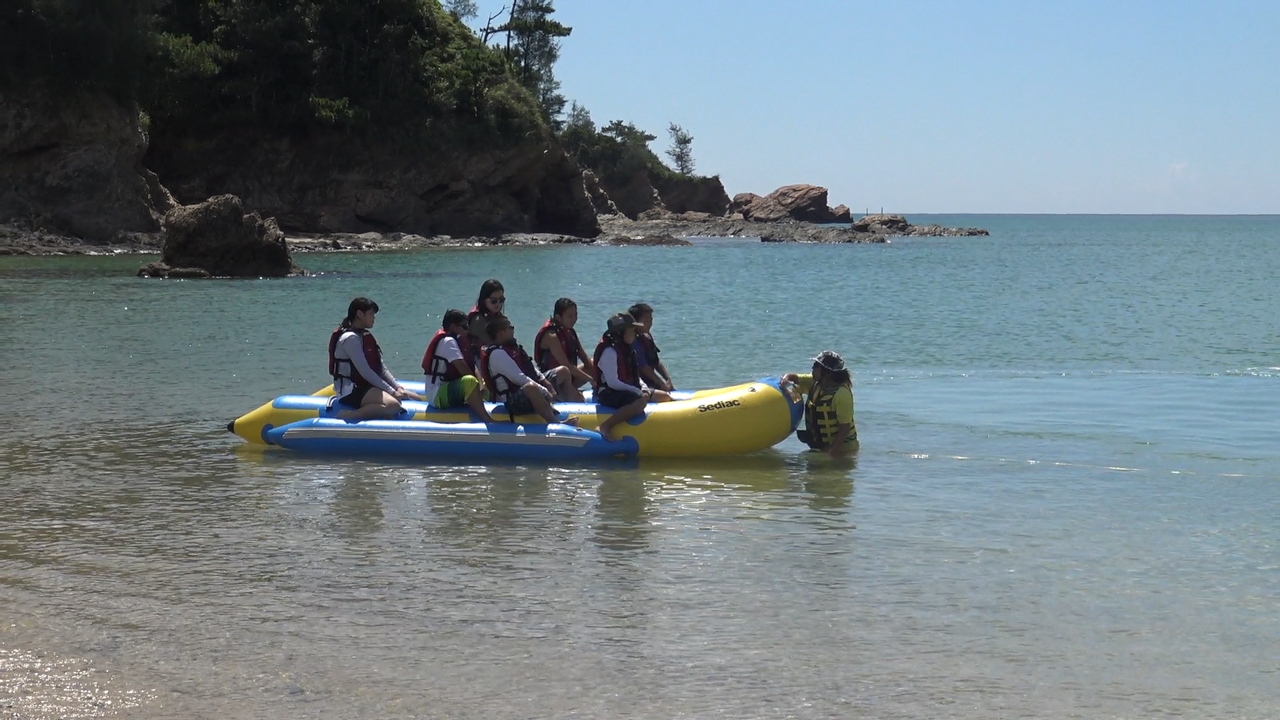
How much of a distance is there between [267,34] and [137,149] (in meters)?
8.62

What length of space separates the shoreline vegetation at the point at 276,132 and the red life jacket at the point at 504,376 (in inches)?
901

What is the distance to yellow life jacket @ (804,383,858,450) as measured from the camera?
9.56m

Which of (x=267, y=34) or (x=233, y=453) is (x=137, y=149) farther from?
(x=233, y=453)

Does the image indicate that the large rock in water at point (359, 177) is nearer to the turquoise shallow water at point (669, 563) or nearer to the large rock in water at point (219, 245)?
the large rock in water at point (219, 245)

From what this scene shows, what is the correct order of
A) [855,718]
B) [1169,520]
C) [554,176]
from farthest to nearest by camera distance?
[554,176], [1169,520], [855,718]

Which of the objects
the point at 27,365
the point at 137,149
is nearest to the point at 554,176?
the point at 137,149

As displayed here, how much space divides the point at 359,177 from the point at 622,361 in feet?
144

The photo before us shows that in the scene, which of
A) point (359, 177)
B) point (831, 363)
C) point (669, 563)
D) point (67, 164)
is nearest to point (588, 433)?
point (831, 363)

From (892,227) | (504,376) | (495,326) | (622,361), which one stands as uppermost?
(892,227)

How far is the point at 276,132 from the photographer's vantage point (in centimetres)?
5103

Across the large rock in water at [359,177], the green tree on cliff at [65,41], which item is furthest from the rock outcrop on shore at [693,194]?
the green tree on cliff at [65,41]

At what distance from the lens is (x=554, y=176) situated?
197 ft

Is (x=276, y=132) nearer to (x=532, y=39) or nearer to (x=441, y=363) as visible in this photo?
(x=532, y=39)

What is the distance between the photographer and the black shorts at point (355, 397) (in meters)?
9.87
